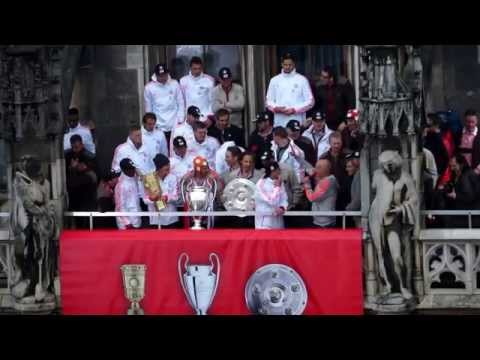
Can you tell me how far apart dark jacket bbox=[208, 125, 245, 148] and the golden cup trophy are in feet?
4.42

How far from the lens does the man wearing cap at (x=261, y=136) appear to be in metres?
36.5

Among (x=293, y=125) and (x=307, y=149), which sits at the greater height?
(x=293, y=125)

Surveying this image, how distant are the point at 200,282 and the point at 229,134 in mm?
2289

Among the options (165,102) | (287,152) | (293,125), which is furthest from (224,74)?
(287,152)

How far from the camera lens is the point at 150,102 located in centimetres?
3781

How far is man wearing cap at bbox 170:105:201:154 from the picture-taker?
36.9 m

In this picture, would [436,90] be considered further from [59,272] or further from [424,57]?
[59,272]

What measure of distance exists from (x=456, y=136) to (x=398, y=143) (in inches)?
55.6

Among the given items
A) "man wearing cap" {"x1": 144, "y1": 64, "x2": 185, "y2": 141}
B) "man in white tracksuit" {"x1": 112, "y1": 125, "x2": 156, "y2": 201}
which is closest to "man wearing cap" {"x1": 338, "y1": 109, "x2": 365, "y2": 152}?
"man wearing cap" {"x1": 144, "y1": 64, "x2": 185, "y2": 141}

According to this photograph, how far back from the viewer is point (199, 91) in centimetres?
3784

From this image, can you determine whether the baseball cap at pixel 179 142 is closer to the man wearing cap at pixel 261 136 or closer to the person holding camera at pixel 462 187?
the man wearing cap at pixel 261 136

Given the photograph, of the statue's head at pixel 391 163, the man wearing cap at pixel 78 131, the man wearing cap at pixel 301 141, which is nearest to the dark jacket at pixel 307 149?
the man wearing cap at pixel 301 141

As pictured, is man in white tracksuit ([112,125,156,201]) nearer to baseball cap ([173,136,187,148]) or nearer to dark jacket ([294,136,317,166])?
baseball cap ([173,136,187,148])

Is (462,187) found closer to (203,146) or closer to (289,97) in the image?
(289,97)
